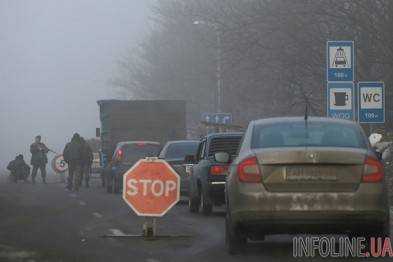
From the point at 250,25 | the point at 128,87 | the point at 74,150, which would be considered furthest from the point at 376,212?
the point at 128,87

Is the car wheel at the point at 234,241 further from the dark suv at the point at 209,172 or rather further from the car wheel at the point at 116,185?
the car wheel at the point at 116,185

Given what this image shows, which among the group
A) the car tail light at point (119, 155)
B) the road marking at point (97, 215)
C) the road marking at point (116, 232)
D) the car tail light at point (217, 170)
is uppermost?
the car tail light at point (217, 170)

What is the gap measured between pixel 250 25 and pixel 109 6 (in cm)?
11137

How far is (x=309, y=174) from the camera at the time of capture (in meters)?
12.1

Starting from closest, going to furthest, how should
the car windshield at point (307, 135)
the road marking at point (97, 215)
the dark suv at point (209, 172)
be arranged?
the car windshield at point (307, 135) → the dark suv at point (209, 172) → the road marking at point (97, 215)

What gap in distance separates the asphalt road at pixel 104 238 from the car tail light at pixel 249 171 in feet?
3.13

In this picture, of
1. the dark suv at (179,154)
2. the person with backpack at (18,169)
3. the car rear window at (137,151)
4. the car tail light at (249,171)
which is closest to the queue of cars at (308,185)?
the car tail light at (249,171)

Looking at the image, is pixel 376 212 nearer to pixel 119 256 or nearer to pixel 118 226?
pixel 119 256

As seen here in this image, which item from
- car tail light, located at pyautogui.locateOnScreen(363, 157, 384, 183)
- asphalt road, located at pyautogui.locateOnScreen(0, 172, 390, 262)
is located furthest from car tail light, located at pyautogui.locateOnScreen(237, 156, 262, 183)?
car tail light, located at pyautogui.locateOnScreen(363, 157, 384, 183)

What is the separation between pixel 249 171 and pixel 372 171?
4.33 ft

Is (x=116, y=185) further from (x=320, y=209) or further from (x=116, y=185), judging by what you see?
(x=320, y=209)

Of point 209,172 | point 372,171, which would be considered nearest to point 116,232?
point 209,172

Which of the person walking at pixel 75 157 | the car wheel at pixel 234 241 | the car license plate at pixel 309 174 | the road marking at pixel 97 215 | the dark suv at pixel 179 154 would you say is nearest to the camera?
the car license plate at pixel 309 174

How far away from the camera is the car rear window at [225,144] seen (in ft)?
67.4
